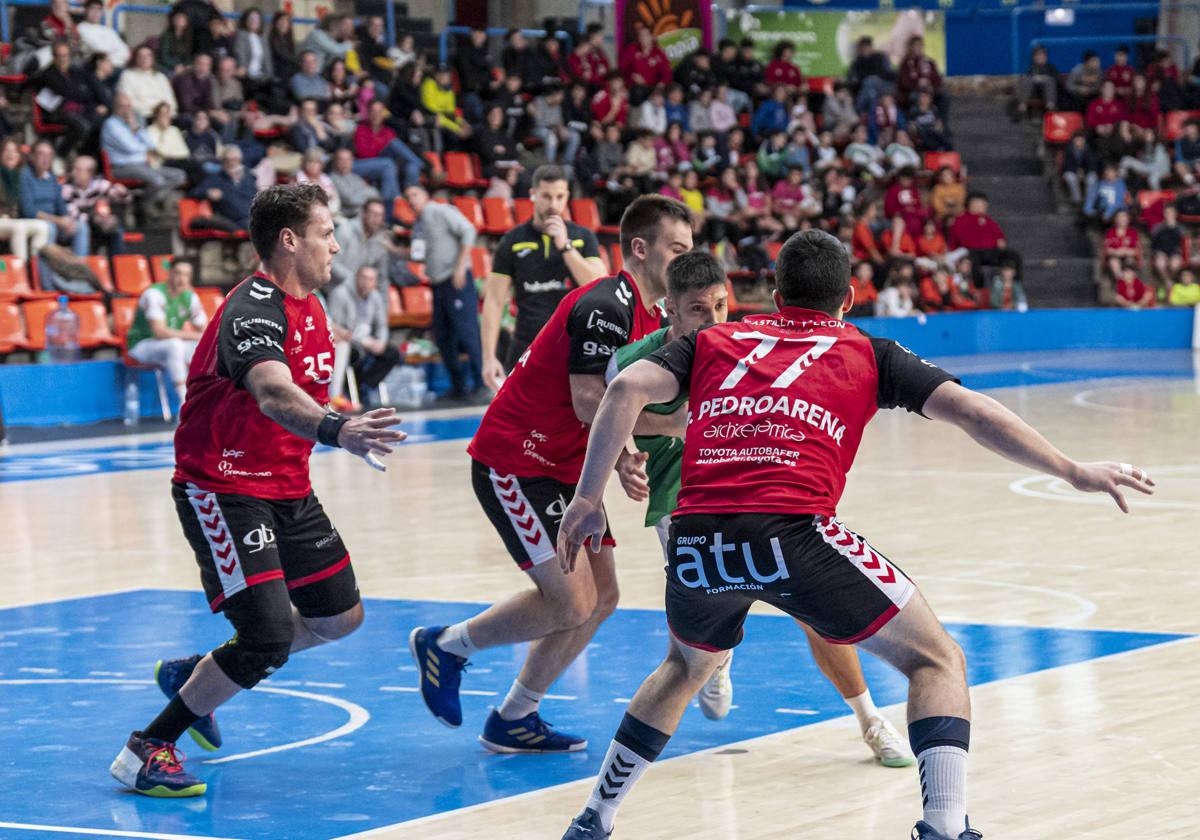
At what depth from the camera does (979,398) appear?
15.2ft

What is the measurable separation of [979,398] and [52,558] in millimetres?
7295

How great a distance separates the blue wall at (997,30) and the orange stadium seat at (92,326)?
797 inches

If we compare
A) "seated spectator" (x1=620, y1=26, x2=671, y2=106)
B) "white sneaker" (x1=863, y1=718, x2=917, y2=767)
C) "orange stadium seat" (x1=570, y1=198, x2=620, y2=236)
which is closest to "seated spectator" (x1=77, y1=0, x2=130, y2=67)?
"orange stadium seat" (x1=570, y1=198, x2=620, y2=236)

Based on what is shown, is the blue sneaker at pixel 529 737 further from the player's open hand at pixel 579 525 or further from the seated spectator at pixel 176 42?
the seated spectator at pixel 176 42

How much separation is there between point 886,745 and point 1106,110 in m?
27.8

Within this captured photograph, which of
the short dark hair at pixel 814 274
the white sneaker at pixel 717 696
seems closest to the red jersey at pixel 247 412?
the white sneaker at pixel 717 696

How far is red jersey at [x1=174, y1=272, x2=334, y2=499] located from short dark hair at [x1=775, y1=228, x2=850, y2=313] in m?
1.66

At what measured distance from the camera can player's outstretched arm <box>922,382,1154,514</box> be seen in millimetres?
4543

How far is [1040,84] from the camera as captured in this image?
1330 inches

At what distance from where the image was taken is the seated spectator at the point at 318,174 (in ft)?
67.4

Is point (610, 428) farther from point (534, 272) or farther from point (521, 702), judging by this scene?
point (534, 272)

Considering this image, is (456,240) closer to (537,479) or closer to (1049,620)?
(1049,620)

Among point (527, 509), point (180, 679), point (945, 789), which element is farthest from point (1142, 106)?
point (945, 789)

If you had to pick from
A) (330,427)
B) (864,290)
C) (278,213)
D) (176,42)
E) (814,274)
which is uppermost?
(176,42)
